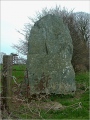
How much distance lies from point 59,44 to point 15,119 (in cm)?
655

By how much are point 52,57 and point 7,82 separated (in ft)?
18.1

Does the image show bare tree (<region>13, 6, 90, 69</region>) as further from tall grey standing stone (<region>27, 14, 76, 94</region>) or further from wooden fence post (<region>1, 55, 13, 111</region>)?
wooden fence post (<region>1, 55, 13, 111</region>)

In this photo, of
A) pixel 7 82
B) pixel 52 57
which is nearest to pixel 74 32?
pixel 52 57

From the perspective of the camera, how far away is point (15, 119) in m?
2.84

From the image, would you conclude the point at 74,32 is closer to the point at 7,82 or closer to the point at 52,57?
the point at 52,57

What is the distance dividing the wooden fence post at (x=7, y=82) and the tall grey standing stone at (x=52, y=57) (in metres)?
5.00

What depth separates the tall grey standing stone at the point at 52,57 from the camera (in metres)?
8.80

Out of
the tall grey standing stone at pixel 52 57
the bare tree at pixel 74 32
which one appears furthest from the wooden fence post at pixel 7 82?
the bare tree at pixel 74 32

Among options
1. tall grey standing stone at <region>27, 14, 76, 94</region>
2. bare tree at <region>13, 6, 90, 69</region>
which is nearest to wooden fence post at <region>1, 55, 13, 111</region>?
tall grey standing stone at <region>27, 14, 76, 94</region>

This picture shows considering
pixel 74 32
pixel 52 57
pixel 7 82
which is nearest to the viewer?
pixel 7 82

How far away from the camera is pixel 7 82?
352 cm

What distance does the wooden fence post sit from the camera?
3.23m

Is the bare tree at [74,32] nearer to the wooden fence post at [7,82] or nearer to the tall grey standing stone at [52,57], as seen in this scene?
the tall grey standing stone at [52,57]

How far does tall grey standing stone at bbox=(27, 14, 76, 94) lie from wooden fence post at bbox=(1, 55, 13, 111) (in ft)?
16.4
